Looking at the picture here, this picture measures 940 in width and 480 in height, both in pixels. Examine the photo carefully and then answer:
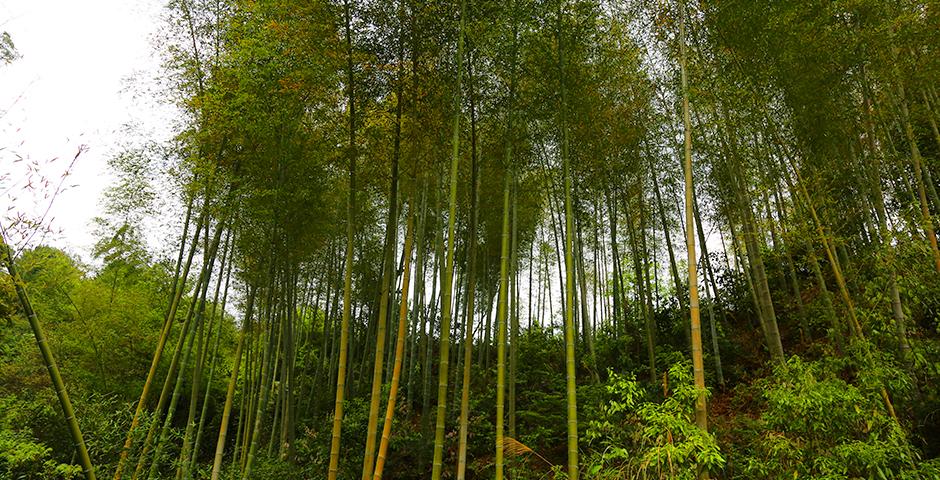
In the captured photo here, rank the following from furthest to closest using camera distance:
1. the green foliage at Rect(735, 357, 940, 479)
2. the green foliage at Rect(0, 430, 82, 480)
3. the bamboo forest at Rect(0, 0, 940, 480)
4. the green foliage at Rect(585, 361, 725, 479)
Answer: the green foliage at Rect(0, 430, 82, 480), the bamboo forest at Rect(0, 0, 940, 480), the green foliage at Rect(735, 357, 940, 479), the green foliage at Rect(585, 361, 725, 479)

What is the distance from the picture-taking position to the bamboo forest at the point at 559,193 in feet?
11.5

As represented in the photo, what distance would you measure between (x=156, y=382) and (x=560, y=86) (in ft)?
34.7

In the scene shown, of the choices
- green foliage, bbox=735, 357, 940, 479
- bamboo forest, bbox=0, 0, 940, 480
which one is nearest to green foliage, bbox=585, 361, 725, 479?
bamboo forest, bbox=0, 0, 940, 480

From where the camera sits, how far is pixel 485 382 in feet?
27.5

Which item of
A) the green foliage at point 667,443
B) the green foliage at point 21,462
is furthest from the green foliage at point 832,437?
the green foliage at point 21,462

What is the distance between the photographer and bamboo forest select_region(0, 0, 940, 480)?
3.52 m

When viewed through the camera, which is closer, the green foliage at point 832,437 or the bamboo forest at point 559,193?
the green foliage at point 832,437

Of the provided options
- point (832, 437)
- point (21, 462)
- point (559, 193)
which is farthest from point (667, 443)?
point (21, 462)

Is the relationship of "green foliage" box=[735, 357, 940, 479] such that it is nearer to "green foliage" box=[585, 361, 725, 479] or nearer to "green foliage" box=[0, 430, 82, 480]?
"green foliage" box=[585, 361, 725, 479]

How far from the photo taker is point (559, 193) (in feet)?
24.5

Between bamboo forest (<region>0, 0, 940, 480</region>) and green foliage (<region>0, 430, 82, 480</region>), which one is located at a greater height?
bamboo forest (<region>0, 0, 940, 480</region>)

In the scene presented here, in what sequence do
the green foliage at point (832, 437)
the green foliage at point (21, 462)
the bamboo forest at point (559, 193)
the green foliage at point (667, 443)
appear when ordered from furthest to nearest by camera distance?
the green foliage at point (21, 462), the bamboo forest at point (559, 193), the green foliage at point (832, 437), the green foliage at point (667, 443)

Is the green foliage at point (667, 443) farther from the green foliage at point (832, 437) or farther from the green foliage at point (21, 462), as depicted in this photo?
the green foliage at point (21, 462)

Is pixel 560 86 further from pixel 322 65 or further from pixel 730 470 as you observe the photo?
pixel 730 470
